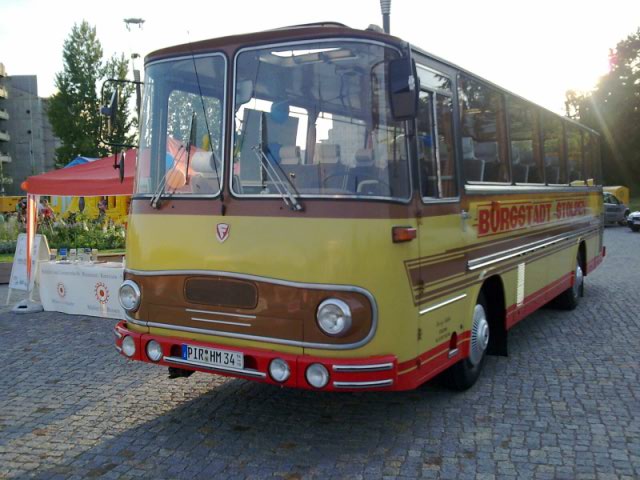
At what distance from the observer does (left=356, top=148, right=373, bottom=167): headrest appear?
4.73m

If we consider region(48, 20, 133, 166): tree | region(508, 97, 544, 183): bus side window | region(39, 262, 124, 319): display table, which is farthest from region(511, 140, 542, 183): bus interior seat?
region(48, 20, 133, 166): tree

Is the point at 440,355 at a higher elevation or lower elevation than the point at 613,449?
higher

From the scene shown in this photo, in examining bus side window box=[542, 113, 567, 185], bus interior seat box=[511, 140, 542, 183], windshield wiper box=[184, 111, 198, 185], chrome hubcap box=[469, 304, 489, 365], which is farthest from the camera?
bus side window box=[542, 113, 567, 185]

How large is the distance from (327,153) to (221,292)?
1.28 metres

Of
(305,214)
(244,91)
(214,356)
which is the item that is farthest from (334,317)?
(244,91)

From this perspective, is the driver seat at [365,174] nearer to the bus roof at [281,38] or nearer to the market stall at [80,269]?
the bus roof at [281,38]

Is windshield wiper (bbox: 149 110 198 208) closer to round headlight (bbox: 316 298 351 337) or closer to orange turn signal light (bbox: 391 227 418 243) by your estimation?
round headlight (bbox: 316 298 351 337)

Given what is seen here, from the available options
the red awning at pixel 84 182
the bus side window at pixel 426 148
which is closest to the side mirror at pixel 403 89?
the bus side window at pixel 426 148

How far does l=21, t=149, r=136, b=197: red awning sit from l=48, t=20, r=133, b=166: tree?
126 feet

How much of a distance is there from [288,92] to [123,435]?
2.93 m

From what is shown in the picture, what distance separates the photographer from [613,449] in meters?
4.98

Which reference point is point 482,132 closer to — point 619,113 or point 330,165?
point 330,165

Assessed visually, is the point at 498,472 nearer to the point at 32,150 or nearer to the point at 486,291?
the point at 486,291

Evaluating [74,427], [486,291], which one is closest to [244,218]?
[74,427]
